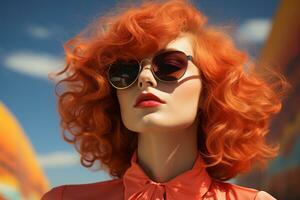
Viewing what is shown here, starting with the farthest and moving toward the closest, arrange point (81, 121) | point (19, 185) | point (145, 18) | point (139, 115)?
point (19, 185) → point (81, 121) → point (145, 18) → point (139, 115)

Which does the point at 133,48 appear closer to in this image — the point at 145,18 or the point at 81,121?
the point at 145,18

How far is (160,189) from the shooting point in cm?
134

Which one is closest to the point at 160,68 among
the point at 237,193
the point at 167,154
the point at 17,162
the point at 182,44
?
the point at 182,44

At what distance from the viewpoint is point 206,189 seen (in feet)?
4.46

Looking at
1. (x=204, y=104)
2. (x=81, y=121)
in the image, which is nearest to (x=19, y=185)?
(x=81, y=121)

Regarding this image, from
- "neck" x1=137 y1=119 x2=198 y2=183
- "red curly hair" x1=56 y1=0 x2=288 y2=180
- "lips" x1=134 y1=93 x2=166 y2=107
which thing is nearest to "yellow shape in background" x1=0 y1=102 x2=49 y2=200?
"red curly hair" x1=56 y1=0 x2=288 y2=180

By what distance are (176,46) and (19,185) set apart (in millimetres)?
3280

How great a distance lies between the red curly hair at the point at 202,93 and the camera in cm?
142

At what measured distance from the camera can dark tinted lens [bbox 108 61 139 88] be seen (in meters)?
1.38

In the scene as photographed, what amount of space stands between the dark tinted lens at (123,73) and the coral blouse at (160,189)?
24 cm

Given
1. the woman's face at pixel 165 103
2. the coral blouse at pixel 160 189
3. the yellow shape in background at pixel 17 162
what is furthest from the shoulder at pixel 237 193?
the yellow shape in background at pixel 17 162

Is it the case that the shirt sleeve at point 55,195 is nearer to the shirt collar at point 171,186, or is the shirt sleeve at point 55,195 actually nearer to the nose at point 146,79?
the shirt collar at point 171,186

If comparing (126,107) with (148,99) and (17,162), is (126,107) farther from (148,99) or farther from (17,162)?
(17,162)

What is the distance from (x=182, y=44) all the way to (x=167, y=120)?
0.87ft
